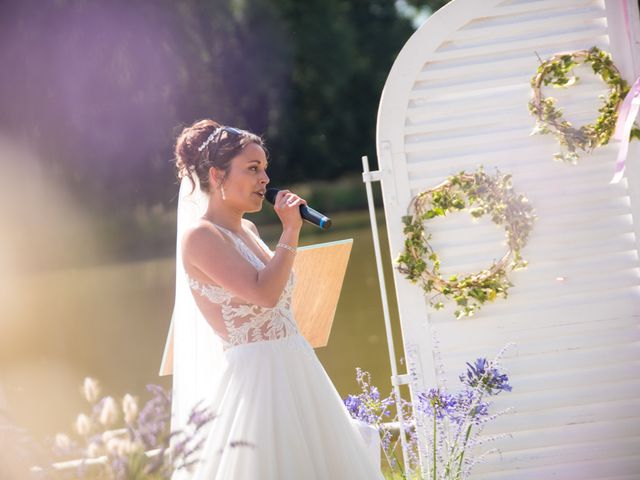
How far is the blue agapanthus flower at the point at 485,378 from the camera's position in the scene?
3131mm

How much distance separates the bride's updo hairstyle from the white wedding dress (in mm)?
195

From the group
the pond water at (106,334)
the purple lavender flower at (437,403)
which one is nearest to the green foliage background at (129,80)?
the pond water at (106,334)

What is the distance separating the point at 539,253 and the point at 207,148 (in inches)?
52.4

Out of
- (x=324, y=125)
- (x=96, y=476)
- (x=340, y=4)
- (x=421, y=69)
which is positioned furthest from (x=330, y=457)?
(x=340, y=4)

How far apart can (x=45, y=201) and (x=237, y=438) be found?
34.9 feet

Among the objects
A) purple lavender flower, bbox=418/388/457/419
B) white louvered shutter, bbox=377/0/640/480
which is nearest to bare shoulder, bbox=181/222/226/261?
white louvered shutter, bbox=377/0/640/480

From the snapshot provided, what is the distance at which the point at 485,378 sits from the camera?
10.3ft

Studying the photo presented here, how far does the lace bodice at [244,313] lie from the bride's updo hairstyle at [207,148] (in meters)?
0.19

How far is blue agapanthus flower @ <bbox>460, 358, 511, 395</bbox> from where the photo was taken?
3.13m

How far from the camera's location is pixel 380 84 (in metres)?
28.2

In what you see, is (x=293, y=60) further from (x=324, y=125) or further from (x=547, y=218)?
(x=547, y=218)

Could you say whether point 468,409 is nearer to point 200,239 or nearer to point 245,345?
point 245,345

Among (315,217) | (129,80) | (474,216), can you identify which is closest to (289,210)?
(315,217)

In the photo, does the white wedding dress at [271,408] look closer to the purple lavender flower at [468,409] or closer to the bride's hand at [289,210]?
the bride's hand at [289,210]
